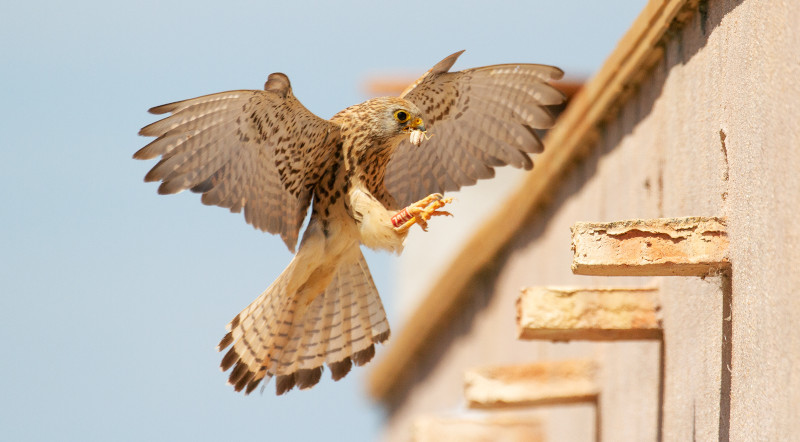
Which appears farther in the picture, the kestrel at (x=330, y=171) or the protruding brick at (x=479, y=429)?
the protruding brick at (x=479, y=429)

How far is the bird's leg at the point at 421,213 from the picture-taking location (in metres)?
3.73

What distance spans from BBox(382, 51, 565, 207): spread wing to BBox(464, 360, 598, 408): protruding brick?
932 mm

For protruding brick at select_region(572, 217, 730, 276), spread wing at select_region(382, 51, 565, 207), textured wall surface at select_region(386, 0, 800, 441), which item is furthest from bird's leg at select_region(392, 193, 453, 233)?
textured wall surface at select_region(386, 0, 800, 441)

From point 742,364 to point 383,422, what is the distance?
8.38 m

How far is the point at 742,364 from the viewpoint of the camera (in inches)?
114

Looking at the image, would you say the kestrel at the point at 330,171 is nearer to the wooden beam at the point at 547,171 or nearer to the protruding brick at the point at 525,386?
the wooden beam at the point at 547,171

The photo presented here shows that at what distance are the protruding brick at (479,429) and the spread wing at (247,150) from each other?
7.75 feet

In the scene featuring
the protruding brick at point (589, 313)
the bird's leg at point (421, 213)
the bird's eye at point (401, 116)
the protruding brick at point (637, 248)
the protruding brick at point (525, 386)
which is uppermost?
the bird's eye at point (401, 116)

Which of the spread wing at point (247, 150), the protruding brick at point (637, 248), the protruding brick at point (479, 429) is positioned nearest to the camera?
the protruding brick at point (637, 248)

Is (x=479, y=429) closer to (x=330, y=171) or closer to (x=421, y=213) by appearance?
(x=330, y=171)

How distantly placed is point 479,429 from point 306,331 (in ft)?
7.88

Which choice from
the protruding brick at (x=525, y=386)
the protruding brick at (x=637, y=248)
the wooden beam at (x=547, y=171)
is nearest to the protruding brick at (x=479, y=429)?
the wooden beam at (x=547, y=171)

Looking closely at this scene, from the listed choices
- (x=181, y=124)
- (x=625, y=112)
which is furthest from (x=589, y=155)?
(x=181, y=124)

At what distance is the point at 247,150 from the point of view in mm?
4066
